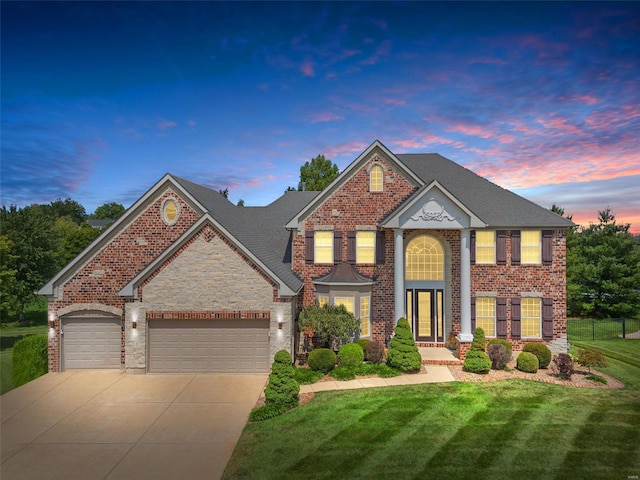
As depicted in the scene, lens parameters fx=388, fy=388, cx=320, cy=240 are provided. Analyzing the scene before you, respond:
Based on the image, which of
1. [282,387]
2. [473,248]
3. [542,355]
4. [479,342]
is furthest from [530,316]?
[282,387]

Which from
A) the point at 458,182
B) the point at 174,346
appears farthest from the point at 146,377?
the point at 458,182

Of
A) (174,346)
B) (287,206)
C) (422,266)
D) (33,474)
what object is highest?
(287,206)

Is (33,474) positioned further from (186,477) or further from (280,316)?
(280,316)

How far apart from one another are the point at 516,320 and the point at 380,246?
767 cm

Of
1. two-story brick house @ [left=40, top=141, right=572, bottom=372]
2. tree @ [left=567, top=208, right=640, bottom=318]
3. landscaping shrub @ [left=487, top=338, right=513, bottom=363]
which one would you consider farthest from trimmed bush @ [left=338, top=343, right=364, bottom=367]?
tree @ [left=567, top=208, right=640, bottom=318]

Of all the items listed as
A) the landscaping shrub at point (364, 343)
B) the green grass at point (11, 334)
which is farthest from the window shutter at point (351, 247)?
the green grass at point (11, 334)

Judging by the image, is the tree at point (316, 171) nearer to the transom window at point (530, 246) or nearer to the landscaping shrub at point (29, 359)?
the transom window at point (530, 246)

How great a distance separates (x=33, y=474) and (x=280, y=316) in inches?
353

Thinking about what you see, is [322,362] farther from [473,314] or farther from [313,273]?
[473,314]

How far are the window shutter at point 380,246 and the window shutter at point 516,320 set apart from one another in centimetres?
689

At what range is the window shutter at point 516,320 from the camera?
63.4 feet

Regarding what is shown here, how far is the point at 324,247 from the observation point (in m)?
20.1

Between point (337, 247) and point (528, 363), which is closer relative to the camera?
point (528, 363)

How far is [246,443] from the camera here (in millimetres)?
10117
